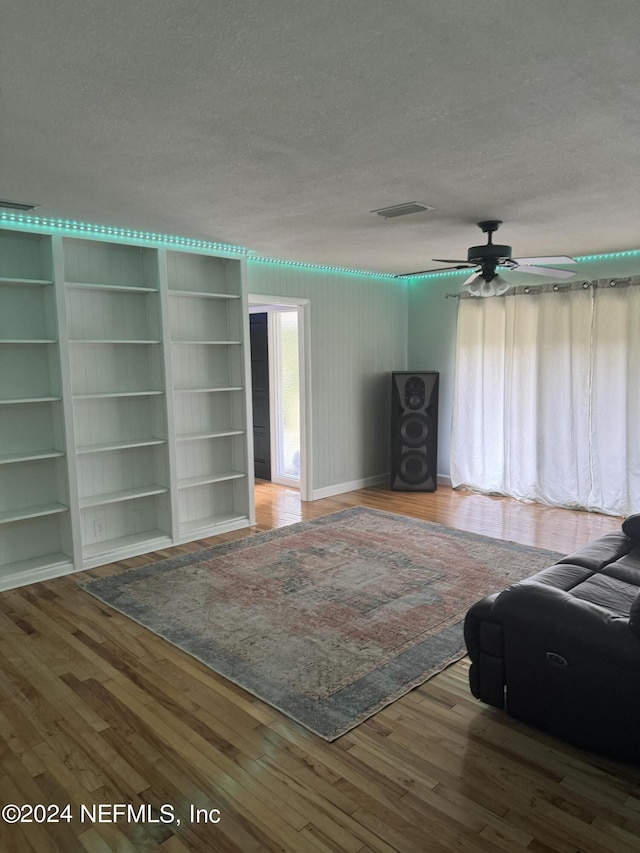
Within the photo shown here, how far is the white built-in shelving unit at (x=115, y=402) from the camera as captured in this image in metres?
4.09

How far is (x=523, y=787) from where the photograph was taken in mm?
2102

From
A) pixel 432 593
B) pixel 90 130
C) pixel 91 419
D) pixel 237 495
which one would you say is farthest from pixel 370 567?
pixel 90 130

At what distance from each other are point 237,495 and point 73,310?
6.89ft

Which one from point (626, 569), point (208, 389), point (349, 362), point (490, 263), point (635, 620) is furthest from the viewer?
point (349, 362)

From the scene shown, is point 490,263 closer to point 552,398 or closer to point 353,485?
point 552,398

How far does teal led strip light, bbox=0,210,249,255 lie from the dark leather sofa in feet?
11.5

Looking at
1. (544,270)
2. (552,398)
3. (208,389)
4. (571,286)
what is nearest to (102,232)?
(208,389)

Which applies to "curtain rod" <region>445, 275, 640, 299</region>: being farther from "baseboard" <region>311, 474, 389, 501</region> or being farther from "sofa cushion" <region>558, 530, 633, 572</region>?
"sofa cushion" <region>558, 530, 633, 572</region>

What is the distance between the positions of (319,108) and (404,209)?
161cm

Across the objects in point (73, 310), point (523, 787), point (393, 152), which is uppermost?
point (393, 152)

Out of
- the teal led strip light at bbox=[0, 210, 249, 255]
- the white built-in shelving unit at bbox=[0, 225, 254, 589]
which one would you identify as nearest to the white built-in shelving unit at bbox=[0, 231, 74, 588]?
the white built-in shelving unit at bbox=[0, 225, 254, 589]

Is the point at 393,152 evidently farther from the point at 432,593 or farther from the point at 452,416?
the point at 452,416

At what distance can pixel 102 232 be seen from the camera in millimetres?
4242

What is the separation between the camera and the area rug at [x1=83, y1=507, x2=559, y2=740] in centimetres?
279
